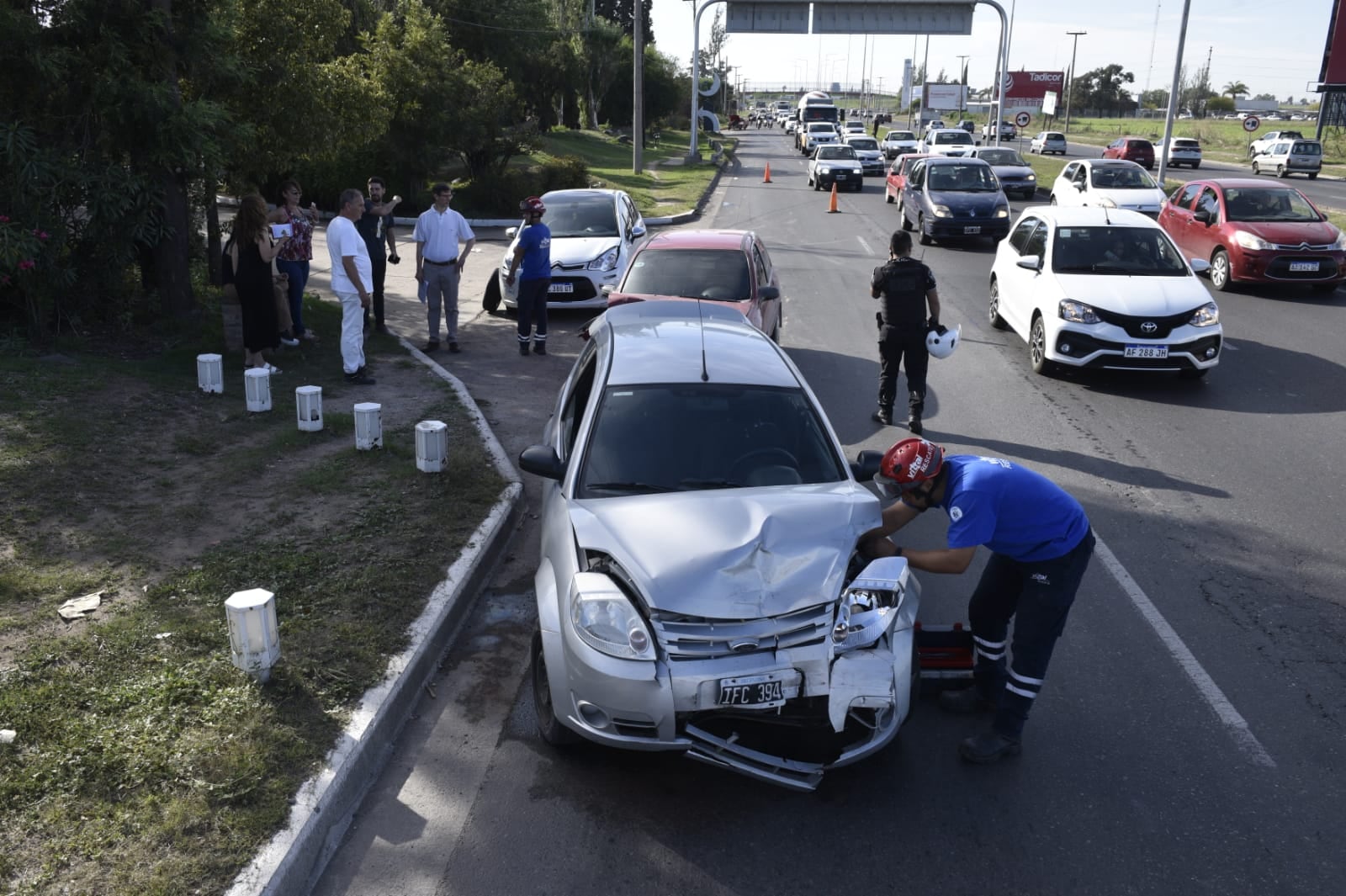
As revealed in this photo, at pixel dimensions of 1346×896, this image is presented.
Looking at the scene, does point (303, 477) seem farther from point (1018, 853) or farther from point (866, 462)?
point (1018, 853)

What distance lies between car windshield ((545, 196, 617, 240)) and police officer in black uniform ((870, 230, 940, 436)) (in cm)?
717

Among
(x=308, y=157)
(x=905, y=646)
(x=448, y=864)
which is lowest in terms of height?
(x=448, y=864)

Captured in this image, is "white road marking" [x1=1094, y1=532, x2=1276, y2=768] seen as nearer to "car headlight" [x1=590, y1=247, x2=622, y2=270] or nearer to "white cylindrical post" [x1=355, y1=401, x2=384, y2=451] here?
"white cylindrical post" [x1=355, y1=401, x2=384, y2=451]

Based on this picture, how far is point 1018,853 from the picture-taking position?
422cm

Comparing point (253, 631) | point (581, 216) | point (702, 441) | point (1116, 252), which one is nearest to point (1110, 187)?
point (1116, 252)

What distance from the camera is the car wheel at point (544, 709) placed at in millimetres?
4793

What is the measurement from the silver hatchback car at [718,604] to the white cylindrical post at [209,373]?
5.34m

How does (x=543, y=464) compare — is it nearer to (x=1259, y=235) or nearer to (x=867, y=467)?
(x=867, y=467)

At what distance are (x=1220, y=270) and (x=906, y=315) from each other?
1039 cm

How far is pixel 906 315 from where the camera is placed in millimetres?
9633

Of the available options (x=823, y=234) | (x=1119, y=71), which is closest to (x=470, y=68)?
(x=823, y=234)

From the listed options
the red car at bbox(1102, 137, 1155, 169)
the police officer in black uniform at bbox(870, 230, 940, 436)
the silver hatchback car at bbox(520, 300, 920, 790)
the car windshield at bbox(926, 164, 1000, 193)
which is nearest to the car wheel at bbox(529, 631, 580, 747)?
the silver hatchback car at bbox(520, 300, 920, 790)

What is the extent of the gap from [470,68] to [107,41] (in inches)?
665

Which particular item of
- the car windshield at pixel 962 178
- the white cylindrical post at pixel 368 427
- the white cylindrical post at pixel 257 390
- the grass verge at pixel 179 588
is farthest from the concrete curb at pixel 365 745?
the car windshield at pixel 962 178
